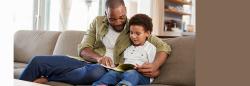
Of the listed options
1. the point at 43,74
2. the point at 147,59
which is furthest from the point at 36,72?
the point at 147,59

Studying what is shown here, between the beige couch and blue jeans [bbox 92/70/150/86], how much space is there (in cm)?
12

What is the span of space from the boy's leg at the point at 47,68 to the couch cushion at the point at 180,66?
516 mm

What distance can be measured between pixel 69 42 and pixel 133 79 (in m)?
1.03

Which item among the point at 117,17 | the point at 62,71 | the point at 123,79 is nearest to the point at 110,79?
the point at 123,79

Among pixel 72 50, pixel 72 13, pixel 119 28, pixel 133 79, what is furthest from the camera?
pixel 72 13

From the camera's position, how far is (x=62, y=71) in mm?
1917

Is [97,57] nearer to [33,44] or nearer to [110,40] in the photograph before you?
[110,40]

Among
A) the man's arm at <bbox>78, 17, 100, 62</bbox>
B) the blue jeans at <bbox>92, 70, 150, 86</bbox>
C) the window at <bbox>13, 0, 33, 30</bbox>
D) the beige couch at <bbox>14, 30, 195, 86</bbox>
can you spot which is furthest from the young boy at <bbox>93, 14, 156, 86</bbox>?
the window at <bbox>13, 0, 33, 30</bbox>

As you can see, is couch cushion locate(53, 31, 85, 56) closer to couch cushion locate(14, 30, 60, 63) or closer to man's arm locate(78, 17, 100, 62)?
couch cushion locate(14, 30, 60, 63)

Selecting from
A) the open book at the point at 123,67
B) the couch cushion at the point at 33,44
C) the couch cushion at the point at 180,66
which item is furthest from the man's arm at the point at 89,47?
the couch cushion at the point at 33,44

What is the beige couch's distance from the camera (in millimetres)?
1848

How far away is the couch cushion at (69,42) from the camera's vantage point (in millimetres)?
2559

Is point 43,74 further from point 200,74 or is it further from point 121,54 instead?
point 200,74

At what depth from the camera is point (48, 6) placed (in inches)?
169
